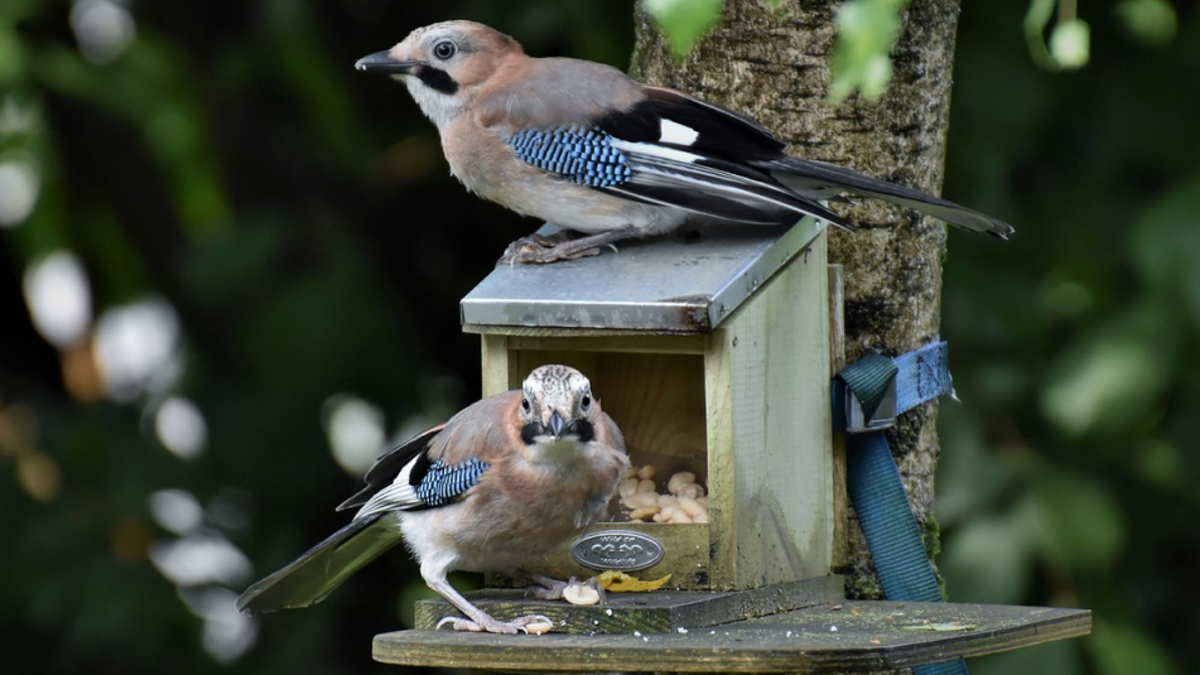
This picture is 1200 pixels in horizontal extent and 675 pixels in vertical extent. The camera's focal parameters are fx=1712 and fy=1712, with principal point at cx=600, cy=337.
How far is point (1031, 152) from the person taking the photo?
6246mm

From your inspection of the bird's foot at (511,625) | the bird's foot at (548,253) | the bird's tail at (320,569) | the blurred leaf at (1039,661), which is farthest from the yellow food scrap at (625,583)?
the blurred leaf at (1039,661)

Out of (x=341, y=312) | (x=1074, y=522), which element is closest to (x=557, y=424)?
(x=1074, y=522)

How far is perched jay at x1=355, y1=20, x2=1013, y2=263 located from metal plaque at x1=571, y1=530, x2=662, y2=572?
64cm

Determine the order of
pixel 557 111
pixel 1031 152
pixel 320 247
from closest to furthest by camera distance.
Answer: pixel 557 111, pixel 1031 152, pixel 320 247

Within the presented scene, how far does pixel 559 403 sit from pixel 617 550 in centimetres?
52

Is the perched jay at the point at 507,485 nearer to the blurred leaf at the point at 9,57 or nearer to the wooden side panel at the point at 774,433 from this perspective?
the wooden side panel at the point at 774,433

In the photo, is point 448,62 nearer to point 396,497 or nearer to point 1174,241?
point 396,497

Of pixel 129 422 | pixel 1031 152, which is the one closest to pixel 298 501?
pixel 129 422

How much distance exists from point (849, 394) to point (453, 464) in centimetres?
97

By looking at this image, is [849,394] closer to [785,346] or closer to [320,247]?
[785,346]

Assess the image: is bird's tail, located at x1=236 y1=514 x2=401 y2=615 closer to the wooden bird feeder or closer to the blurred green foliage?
the wooden bird feeder

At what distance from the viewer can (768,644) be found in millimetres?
3047

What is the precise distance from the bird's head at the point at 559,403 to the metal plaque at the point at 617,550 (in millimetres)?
389

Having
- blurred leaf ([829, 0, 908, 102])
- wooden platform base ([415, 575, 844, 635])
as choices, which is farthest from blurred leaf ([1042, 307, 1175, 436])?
blurred leaf ([829, 0, 908, 102])
